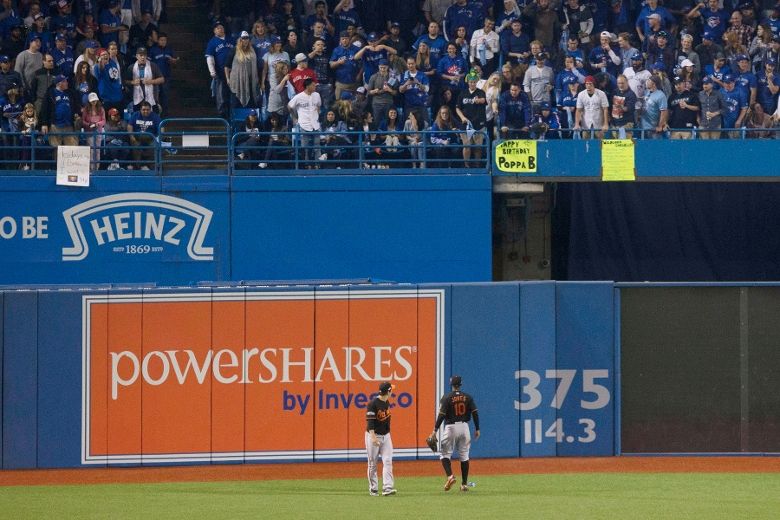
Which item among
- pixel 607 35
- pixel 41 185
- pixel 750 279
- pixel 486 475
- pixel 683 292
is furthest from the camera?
pixel 750 279

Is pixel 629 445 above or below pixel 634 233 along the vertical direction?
below

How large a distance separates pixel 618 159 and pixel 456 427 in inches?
377

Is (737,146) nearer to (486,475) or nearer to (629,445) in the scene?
(629,445)

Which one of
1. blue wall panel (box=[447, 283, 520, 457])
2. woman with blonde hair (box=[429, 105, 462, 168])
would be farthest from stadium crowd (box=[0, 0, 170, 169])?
blue wall panel (box=[447, 283, 520, 457])

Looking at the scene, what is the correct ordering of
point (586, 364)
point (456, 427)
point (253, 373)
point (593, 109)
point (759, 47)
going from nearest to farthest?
1. point (456, 427)
2. point (253, 373)
3. point (586, 364)
4. point (593, 109)
5. point (759, 47)

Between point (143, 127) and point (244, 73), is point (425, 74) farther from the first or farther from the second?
point (143, 127)

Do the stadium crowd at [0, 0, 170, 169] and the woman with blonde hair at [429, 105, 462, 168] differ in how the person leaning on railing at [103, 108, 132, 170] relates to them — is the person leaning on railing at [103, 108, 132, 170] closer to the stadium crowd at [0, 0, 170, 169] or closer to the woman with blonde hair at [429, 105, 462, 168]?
the stadium crowd at [0, 0, 170, 169]

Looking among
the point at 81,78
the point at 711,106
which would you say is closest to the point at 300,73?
the point at 81,78

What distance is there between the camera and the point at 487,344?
20.8 metres

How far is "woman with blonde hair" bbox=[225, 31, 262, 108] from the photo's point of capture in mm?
25438

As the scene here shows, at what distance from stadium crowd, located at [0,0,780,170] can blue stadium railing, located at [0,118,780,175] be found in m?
0.12

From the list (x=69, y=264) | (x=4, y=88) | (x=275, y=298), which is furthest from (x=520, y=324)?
(x=4, y=88)

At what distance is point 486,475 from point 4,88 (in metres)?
12.7

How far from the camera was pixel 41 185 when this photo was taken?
79.9 ft
